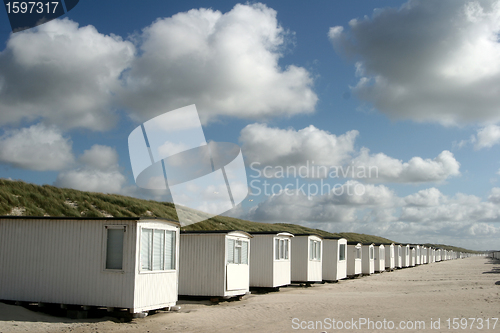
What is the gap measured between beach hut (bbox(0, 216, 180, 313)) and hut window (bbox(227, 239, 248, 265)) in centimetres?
403

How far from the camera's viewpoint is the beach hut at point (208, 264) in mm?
16922

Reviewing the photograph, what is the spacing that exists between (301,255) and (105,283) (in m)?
14.6

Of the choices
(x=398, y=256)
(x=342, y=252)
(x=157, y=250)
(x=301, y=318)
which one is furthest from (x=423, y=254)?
(x=157, y=250)

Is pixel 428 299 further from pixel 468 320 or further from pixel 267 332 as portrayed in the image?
pixel 267 332

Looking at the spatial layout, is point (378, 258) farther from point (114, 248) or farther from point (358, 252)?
point (114, 248)

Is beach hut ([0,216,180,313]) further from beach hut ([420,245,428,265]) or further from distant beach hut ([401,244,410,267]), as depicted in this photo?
beach hut ([420,245,428,265])

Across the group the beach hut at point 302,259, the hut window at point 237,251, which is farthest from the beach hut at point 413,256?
the hut window at point 237,251

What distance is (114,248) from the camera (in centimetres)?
1268

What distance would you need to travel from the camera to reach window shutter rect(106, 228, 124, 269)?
12.6 meters

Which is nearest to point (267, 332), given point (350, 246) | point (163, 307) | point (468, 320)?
point (163, 307)

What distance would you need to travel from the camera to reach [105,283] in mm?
12492

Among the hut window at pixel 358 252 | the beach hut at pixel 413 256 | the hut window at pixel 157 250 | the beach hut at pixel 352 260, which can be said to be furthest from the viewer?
the beach hut at pixel 413 256

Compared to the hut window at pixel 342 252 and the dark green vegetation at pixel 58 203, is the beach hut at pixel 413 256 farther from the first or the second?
the dark green vegetation at pixel 58 203

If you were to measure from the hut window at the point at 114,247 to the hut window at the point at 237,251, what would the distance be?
557 centimetres
